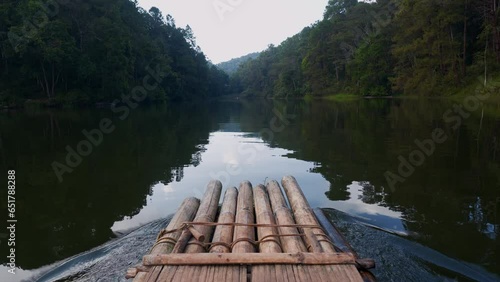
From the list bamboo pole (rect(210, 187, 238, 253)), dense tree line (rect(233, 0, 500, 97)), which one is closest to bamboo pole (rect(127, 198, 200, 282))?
bamboo pole (rect(210, 187, 238, 253))

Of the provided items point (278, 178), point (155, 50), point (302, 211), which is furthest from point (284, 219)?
point (155, 50)

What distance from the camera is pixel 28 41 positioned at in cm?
3606

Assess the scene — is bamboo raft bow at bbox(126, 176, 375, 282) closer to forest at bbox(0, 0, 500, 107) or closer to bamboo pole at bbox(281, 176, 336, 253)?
bamboo pole at bbox(281, 176, 336, 253)

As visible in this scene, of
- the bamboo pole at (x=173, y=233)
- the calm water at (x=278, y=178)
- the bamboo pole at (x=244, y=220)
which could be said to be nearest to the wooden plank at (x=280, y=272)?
the bamboo pole at (x=244, y=220)

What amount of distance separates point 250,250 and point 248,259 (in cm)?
39

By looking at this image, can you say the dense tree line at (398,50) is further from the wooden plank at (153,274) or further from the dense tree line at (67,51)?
the wooden plank at (153,274)

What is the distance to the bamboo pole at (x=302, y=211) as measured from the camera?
389cm

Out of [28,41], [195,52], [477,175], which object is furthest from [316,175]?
[195,52]

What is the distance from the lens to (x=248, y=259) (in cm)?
335

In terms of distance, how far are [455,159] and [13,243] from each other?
37.3 ft

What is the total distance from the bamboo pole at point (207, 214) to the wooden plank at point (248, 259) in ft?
1.18

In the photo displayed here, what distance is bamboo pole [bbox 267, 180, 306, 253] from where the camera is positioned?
12.5 feet

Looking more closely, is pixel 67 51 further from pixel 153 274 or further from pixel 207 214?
pixel 153 274

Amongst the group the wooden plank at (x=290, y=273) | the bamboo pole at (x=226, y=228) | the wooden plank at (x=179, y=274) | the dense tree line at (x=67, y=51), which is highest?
the dense tree line at (x=67, y=51)
